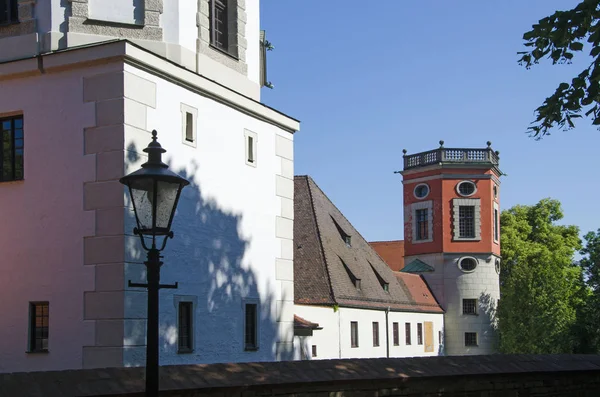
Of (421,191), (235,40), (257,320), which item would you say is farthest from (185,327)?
(421,191)

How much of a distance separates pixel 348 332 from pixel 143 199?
103ft

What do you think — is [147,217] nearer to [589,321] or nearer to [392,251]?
[589,321]

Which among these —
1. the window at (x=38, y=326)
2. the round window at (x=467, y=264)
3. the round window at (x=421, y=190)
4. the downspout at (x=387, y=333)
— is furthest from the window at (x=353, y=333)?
the window at (x=38, y=326)

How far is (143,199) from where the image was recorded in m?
7.98

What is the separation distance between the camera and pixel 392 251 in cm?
7375

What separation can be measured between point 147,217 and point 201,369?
7.99 ft

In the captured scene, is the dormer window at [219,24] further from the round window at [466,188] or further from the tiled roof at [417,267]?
the tiled roof at [417,267]

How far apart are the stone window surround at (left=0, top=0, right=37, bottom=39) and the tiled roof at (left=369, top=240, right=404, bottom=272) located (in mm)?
58295

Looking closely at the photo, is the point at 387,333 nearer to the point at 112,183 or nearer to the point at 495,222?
the point at 495,222

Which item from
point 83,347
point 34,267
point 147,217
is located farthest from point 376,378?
point 34,267

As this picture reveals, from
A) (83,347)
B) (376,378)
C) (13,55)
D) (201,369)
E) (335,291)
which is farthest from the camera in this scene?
(335,291)

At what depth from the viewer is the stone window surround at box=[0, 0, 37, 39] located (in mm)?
15891

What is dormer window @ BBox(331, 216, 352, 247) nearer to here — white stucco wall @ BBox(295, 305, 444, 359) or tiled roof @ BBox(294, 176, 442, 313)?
tiled roof @ BBox(294, 176, 442, 313)

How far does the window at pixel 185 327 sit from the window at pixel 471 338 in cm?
4266
